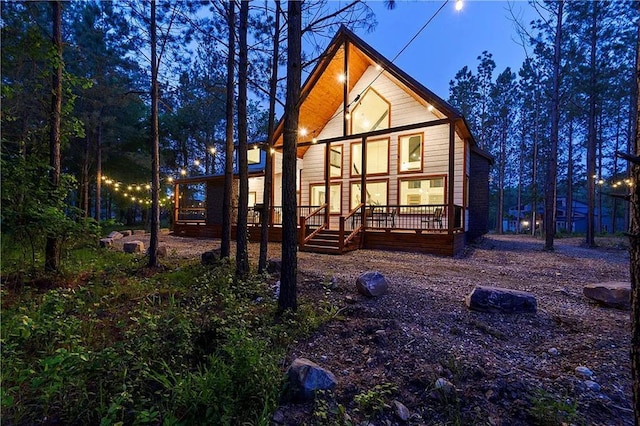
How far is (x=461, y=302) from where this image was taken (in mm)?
3967

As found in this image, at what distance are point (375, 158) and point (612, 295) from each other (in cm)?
1011

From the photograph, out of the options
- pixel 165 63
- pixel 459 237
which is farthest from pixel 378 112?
pixel 165 63

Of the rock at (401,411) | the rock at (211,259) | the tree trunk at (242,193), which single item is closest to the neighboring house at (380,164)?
the rock at (211,259)

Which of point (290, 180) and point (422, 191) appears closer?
point (290, 180)

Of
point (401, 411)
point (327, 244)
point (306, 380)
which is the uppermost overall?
point (327, 244)

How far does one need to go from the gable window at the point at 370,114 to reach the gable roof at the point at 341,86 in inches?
37.3

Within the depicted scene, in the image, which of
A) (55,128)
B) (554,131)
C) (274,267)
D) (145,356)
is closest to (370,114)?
(554,131)

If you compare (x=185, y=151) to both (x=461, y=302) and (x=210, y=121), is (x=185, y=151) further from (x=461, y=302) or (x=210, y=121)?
(x=461, y=302)

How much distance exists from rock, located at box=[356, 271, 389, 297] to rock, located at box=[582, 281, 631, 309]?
3.14 metres

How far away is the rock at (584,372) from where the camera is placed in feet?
7.51

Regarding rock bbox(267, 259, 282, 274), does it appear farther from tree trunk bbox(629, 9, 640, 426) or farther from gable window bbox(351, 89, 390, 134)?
gable window bbox(351, 89, 390, 134)

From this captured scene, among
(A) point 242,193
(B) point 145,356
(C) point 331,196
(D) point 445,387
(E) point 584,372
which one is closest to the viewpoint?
(D) point 445,387

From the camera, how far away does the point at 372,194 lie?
41.7 feet

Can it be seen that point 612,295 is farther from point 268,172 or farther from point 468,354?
point 268,172
